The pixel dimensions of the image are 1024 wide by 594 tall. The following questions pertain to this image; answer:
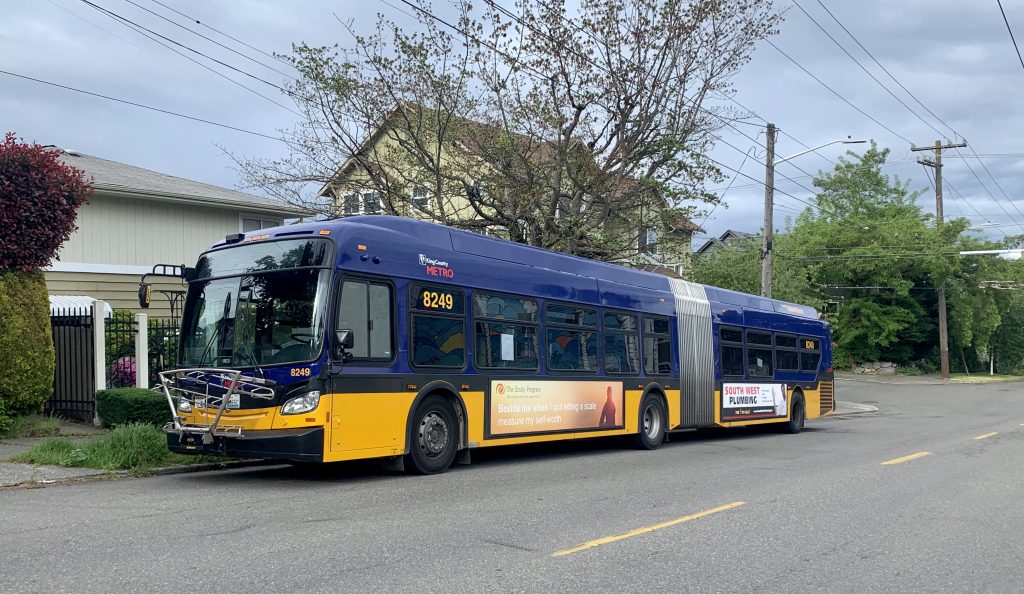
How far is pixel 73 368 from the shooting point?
1553 cm

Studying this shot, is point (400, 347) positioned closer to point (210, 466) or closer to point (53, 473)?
point (210, 466)

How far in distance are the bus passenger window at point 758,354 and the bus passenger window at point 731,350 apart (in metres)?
0.37

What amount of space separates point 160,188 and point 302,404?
43.9ft

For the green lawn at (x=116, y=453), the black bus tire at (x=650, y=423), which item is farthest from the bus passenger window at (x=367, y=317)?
the black bus tire at (x=650, y=423)

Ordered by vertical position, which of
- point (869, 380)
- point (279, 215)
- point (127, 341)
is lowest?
point (869, 380)

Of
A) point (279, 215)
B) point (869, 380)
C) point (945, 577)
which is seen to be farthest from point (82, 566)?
point (869, 380)

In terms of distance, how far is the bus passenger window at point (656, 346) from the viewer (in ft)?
53.8

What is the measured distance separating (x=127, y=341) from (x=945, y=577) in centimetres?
1580

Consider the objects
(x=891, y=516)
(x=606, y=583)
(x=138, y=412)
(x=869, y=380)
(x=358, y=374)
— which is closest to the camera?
(x=606, y=583)

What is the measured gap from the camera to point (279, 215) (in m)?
23.4

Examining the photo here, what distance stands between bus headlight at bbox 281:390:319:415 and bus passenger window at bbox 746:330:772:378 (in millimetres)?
12457

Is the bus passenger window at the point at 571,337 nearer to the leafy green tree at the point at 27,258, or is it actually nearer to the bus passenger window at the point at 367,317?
the bus passenger window at the point at 367,317

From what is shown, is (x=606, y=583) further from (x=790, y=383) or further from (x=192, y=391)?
(x=790, y=383)

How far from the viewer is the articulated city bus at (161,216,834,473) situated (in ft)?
32.6
